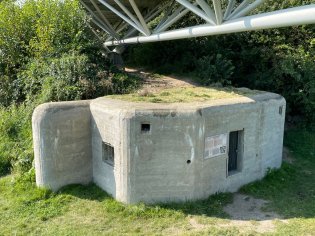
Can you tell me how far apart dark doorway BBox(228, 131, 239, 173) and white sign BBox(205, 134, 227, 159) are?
19.5 inches

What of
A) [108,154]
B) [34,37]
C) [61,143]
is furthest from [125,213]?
[34,37]

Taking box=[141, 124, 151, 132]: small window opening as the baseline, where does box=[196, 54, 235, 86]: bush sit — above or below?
above

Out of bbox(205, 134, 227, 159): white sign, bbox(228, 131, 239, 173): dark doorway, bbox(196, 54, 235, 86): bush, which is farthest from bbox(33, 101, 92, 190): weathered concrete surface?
bbox(196, 54, 235, 86): bush

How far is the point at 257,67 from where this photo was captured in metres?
15.4

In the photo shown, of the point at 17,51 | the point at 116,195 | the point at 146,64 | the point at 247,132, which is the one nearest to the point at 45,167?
the point at 116,195

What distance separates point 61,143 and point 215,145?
4.15m

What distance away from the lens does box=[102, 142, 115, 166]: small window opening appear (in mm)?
9578

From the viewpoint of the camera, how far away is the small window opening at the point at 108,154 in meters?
9.58

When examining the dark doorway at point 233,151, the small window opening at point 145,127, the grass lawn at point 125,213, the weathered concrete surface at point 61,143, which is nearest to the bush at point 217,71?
the dark doorway at point 233,151

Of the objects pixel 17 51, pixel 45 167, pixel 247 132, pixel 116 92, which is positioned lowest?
pixel 45 167

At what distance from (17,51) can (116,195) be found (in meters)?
8.71

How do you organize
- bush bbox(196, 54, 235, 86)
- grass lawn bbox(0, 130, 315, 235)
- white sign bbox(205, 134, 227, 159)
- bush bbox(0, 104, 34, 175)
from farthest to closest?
bush bbox(196, 54, 235, 86), bush bbox(0, 104, 34, 175), white sign bbox(205, 134, 227, 159), grass lawn bbox(0, 130, 315, 235)

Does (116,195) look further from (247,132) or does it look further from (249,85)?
(249,85)

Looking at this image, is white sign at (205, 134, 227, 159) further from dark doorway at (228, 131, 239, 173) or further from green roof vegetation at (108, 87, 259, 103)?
green roof vegetation at (108, 87, 259, 103)
